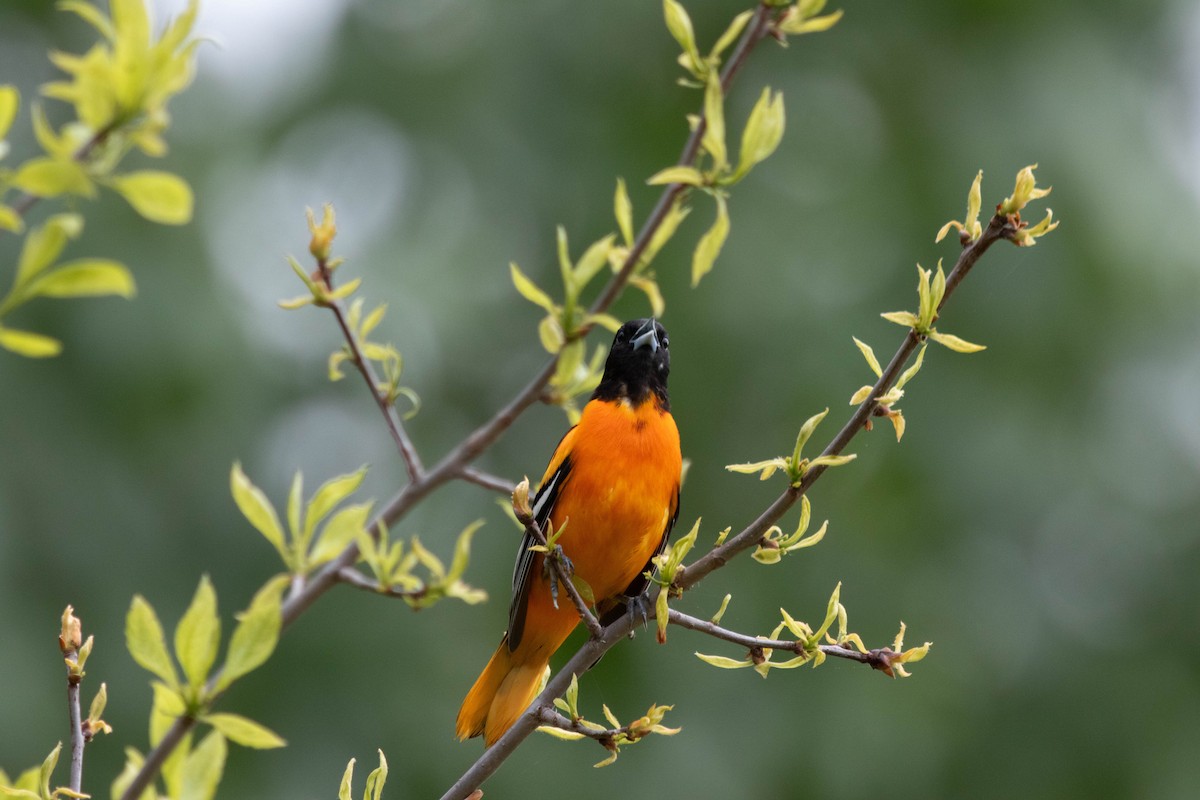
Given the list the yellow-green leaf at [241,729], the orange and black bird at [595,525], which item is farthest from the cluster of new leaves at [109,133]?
the orange and black bird at [595,525]

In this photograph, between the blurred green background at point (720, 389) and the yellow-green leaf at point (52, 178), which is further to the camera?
the blurred green background at point (720, 389)

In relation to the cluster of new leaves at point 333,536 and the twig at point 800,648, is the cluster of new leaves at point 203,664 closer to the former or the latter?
the cluster of new leaves at point 333,536

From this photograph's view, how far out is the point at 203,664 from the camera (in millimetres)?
1328

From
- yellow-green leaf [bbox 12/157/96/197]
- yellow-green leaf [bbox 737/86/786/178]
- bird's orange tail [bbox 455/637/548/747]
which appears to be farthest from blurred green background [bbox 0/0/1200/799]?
yellow-green leaf [bbox 12/157/96/197]

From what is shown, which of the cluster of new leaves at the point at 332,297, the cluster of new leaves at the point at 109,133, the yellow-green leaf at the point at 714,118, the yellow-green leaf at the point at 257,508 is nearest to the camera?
the cluster of new leaves at the point at 109,133

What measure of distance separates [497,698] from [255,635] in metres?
2.52

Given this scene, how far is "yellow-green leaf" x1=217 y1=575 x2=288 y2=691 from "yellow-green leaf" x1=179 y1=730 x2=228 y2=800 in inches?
3.7

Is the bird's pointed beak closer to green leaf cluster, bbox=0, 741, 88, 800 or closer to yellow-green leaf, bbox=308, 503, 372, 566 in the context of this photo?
yellow-green leaf, bbox=308, 503, 372, 566

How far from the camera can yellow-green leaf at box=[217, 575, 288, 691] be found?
4.21ft

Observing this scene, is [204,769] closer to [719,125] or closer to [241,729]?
[241,729]

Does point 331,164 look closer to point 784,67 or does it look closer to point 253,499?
point 784,67

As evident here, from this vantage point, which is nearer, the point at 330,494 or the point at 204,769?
the point at 204,769

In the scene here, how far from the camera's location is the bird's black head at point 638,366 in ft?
13.5

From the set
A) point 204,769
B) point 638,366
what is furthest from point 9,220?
point 638,366
